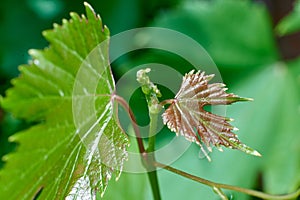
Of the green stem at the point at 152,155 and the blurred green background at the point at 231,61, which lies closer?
the green stem at the point at 152,155

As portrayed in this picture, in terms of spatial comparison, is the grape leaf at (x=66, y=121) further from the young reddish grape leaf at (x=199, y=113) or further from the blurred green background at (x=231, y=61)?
the blurred green background at (x=231, y=61)

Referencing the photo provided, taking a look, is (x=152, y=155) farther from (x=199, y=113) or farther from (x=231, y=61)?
(x=231, y=61)

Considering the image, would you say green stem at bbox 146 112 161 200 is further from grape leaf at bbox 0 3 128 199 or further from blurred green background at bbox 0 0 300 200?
blurred green background at bbox 0 0 300 200

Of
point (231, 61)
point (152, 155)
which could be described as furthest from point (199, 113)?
point (231, 61)

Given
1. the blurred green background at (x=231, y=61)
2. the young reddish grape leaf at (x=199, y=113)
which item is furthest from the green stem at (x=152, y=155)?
the blurred green background at (x=231, y=61)

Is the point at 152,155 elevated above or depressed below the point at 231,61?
below

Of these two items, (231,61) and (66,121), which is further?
(231,61)
